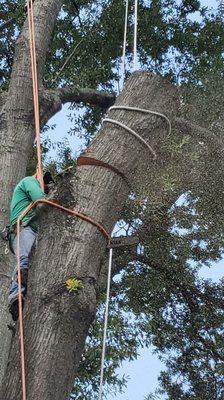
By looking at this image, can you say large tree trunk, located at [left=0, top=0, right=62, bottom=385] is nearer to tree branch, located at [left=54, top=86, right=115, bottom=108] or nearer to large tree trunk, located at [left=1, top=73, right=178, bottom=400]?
tree branch, located at [left=54, top=86, right=115, bottom=108]

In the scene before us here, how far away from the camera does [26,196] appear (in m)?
3.48

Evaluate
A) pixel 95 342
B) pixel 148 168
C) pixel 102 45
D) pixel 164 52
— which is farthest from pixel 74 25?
pixel 148 168

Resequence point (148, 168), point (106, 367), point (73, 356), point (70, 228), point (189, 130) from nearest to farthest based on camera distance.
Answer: point (73, 356) < point (70, 228) < point (148, 168) < point (189, 130) < point (106, 367)

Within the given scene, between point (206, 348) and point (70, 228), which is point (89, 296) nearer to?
point (70, 228)

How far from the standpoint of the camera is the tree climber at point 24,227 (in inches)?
120

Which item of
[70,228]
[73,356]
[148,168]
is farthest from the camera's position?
[148,168]

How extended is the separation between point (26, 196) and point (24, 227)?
0.22 m

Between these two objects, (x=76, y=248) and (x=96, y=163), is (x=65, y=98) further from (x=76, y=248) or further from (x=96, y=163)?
(x=76, y=248)

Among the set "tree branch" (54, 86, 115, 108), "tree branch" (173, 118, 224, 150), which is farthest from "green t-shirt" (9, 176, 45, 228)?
"tree branch" (173, 118, 224, 150)

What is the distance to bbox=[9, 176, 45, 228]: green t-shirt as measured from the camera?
3.29 meters

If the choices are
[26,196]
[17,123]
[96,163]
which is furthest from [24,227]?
[17,123]

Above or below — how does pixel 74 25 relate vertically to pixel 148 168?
above

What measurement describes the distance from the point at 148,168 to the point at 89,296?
35.0 inches

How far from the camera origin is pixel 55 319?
2.64 meters
